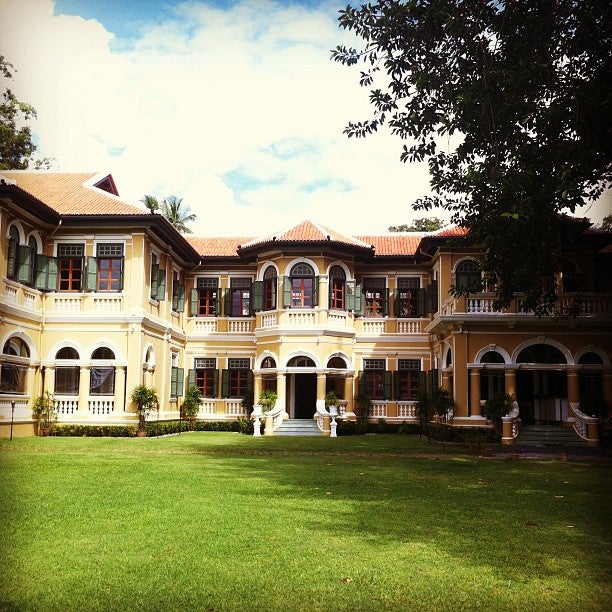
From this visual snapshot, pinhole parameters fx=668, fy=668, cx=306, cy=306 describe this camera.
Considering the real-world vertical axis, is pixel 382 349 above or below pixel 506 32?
below

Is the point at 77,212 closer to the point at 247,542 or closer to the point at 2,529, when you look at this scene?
the point at 247,542

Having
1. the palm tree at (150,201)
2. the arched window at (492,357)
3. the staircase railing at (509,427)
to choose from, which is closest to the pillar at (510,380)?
the arched window at (492,357)

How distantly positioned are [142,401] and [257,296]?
22.2 ft

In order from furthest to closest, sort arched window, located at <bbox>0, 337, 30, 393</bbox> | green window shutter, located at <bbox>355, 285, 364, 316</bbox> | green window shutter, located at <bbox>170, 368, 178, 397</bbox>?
green window shutter, located at <bbox>355, 285, 364, 316</bbox>, green window shutter, located at <bbox>170, 368, 178, 397</bbox>, arched window, located at <bbox>0, 337, 30, 393</bbox>

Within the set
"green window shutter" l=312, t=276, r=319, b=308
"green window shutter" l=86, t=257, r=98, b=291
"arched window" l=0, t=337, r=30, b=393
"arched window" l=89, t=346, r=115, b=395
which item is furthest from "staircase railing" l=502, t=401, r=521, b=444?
"arched window" l=0, t=337, r=30, b=393

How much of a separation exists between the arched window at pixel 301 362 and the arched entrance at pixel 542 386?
7.80m

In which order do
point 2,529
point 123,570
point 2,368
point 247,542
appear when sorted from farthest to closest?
point 2,368
point 247,542
point 123,570
point 2,529

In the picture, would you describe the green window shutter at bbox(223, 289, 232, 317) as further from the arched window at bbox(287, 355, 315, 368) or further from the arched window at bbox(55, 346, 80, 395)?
the arched window at bbox(55, 346, 80, 395)

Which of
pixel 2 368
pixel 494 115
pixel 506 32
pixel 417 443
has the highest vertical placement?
pixel 506 32

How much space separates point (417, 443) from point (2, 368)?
479 inches

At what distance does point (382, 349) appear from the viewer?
2681 centimetres

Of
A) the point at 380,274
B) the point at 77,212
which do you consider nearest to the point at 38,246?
the point at 77,212

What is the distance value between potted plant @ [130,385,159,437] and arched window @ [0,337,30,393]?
3.31 m

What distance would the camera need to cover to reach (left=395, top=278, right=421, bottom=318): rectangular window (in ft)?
89.4
